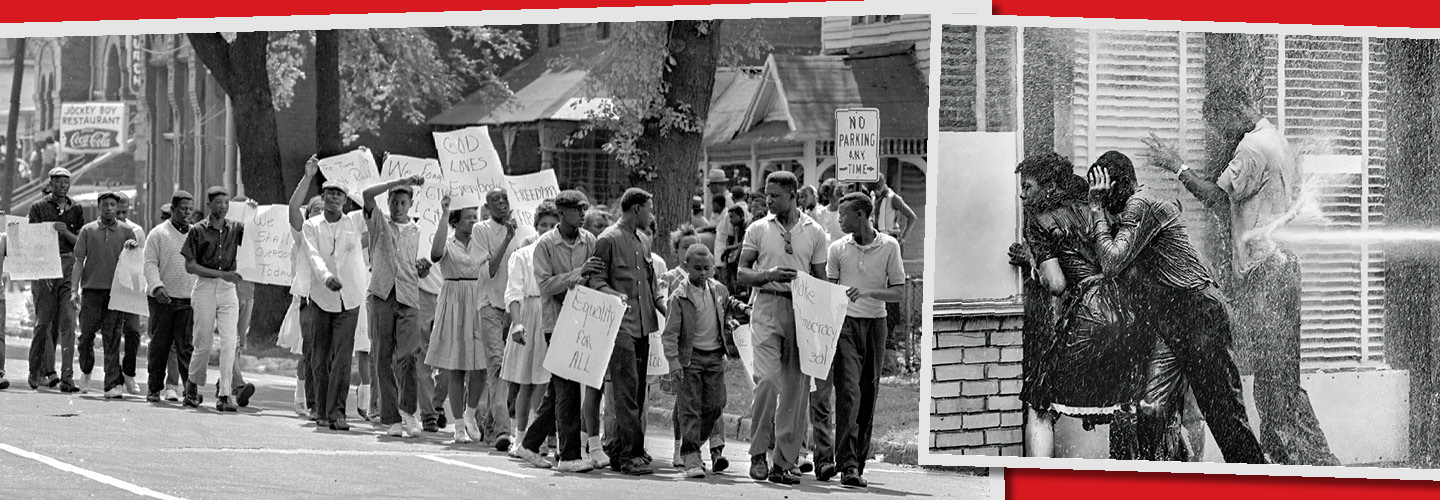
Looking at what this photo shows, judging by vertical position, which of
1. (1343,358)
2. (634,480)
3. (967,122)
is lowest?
(634,480)

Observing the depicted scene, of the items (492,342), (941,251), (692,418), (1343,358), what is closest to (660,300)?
(692,418)

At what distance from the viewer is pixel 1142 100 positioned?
28.1 feet

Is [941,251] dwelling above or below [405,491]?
above

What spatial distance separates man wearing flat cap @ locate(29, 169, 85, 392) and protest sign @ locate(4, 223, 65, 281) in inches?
2.2

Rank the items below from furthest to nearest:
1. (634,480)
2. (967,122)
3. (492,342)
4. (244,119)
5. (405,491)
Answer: (244,119), (492,342), (634,480), (405,491), (967,122)

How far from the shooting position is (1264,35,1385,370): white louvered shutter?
28.0 feet

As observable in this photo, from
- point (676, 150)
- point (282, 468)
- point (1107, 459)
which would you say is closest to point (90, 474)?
point (282, 468)

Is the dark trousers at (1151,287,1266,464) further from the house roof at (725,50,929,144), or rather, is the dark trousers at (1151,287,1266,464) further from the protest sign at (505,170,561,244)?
the protest sign at (505,170,561,244)

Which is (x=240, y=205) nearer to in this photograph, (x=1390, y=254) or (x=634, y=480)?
(x=634, y=480)

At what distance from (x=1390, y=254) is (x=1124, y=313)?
1.20 m

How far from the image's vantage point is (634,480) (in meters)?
10.4

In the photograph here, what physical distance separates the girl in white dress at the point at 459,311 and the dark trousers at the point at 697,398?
1.63 metres

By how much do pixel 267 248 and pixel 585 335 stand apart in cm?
401

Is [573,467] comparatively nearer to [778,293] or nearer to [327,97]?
[778,293]
